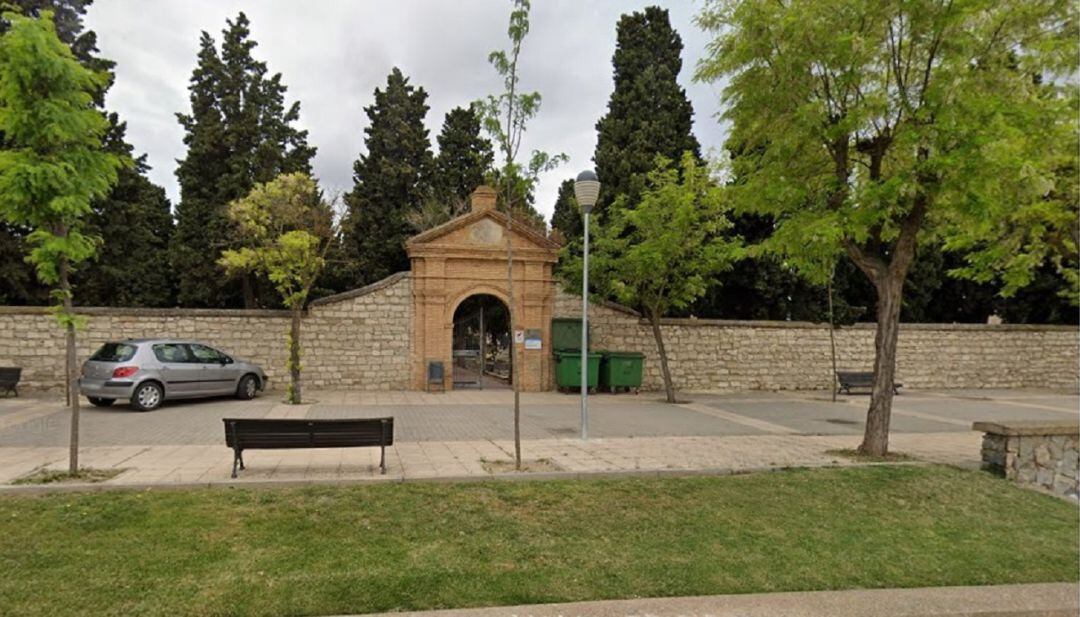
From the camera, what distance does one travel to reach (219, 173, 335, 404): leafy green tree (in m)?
15.0

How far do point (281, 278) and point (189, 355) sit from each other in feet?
9.02

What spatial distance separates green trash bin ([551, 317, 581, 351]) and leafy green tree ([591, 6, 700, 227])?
22.7ft

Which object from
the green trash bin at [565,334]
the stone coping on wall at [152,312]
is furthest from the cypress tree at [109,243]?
the green trash bin at [565,334]

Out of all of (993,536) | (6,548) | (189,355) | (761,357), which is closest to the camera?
(6,548)

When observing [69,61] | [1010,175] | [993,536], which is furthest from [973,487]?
[69,61]

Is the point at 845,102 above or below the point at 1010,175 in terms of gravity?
above

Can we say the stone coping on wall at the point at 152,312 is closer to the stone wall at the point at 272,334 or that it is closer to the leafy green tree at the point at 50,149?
the stone wall at the point at 272,334

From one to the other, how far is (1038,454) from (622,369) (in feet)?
36.1

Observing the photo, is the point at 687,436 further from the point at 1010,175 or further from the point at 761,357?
the point at 761,357

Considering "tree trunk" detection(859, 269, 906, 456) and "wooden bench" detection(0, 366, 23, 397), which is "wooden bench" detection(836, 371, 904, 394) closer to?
"tree trunk" detection(859, 269, 906, 456)

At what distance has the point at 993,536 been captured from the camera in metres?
6.08

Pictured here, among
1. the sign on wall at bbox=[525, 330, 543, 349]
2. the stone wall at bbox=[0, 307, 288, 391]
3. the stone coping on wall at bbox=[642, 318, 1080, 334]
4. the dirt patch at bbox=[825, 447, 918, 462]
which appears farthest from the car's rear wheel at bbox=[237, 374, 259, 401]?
the dirt patch at bbox=[825, 447, 918, 462]

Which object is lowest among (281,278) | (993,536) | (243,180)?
(993,536)

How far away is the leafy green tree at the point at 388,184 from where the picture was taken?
27266 mm
